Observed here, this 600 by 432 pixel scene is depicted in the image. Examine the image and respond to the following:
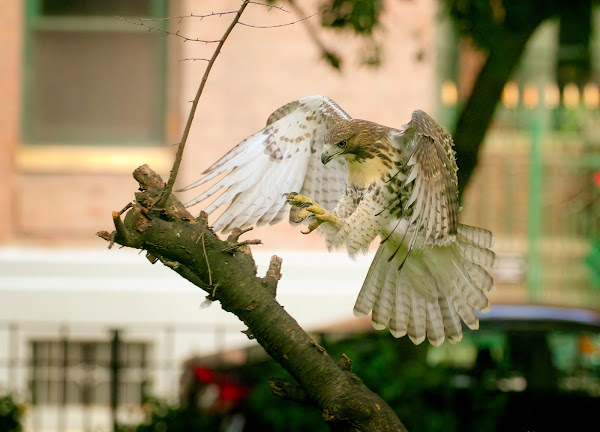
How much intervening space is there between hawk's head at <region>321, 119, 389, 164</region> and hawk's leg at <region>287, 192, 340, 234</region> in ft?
0.45

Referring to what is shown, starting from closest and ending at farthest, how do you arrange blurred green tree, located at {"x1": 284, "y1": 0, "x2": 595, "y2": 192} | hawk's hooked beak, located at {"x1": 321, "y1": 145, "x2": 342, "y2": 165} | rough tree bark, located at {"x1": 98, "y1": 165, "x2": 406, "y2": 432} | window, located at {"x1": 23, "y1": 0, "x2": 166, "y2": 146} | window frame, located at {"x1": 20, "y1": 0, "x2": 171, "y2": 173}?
rough tree bark, located at {"x1": 98, "y1": 165, "x2": 406, "y2": 432}, hawk's hooked beak, located at {"x1": 321, "y1": 145, "x2": 342, "y2": 165}, blurred green tree, located at {"x1": 284, "y1": 0, "x2": 595, "y2": 192}, window frame, located at {"x1": 20, "y1": 0, "x2": 171, "y2": 173}, window, located at {"x1": 23, "y1": 0, "x2": 166, "y2": 146}

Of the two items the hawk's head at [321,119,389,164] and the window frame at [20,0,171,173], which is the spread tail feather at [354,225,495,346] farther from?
the window frame at [20,0,171,173]

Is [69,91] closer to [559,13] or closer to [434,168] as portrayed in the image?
[559,13]

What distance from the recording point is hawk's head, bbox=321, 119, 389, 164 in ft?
8.03

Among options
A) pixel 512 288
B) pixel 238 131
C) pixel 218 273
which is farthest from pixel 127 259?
A: pixel 218 273

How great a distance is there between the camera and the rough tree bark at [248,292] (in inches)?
83.8

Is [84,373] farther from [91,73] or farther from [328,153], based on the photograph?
[328,153]

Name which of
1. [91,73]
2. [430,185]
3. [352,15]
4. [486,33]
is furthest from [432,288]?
[91,73]

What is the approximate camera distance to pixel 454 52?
971cm

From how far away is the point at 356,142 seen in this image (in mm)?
2453

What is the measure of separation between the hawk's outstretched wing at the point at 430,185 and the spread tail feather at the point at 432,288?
0.19 meters

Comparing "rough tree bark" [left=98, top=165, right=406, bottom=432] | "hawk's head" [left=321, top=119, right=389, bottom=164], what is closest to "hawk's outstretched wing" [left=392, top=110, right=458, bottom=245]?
"hawk's head" [left=321, top=119, right=389, bottom=164]

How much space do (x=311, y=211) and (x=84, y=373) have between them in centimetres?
515

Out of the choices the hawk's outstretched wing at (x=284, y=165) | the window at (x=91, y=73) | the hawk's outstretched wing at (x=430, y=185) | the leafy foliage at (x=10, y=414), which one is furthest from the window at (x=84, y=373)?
the hawk's outstretched wing at (x=430, y=185)
